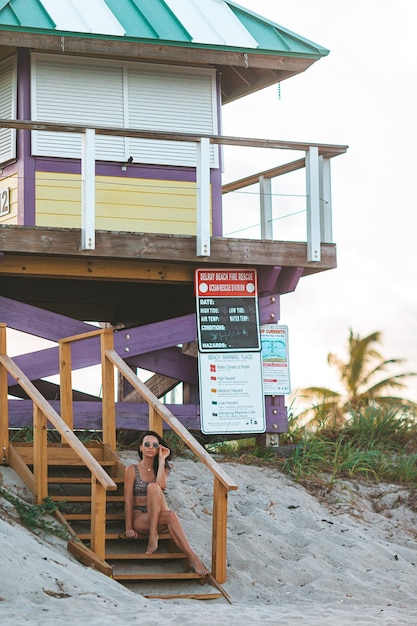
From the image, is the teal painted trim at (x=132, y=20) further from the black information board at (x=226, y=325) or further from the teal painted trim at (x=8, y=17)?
the black information board at (x=226, y=325)

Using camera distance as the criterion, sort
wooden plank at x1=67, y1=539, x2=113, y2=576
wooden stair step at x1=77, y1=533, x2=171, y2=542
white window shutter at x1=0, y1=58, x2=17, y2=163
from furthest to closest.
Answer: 1. white window shutter at x1=0, y1=58, x2=17, y2=163
2. wooden stair step at x1=77, y1=533, x2=171, y2=542
3. wooden plank at x1=67, y1=539, x2=113, y2=576

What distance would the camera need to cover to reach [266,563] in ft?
35.9

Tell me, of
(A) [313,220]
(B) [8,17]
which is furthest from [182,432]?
(B) [8,17]

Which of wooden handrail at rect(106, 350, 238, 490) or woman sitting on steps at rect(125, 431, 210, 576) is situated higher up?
wooden handrail at rect(106, 350, 238, 490)

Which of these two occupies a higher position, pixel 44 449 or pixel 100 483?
pixel 44 449

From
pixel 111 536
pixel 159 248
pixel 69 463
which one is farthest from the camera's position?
pixel 159 248

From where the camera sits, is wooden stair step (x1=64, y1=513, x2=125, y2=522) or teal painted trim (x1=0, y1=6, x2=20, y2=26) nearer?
wooden stair step (x1=64, y1=513, x2=125, y2=522)

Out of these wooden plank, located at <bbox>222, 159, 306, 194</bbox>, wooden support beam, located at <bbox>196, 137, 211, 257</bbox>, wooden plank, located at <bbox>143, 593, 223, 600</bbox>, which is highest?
wooden plank, located at <bbox>222, 159, 306, 194</bbox>

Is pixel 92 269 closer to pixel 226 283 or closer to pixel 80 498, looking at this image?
pixel 226 283

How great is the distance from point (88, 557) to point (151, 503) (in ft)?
2.79

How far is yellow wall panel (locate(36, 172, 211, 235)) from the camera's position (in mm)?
14062

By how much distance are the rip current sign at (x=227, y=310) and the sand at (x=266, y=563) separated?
1506 millimetres

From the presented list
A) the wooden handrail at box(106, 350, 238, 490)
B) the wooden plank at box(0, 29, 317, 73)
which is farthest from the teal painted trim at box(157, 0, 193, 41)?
the wooden handrail at box(106, 350, 238, 490)

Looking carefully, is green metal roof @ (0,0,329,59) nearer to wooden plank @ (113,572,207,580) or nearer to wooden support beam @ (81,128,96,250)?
wooden support beam @ (81,128,96,250)
